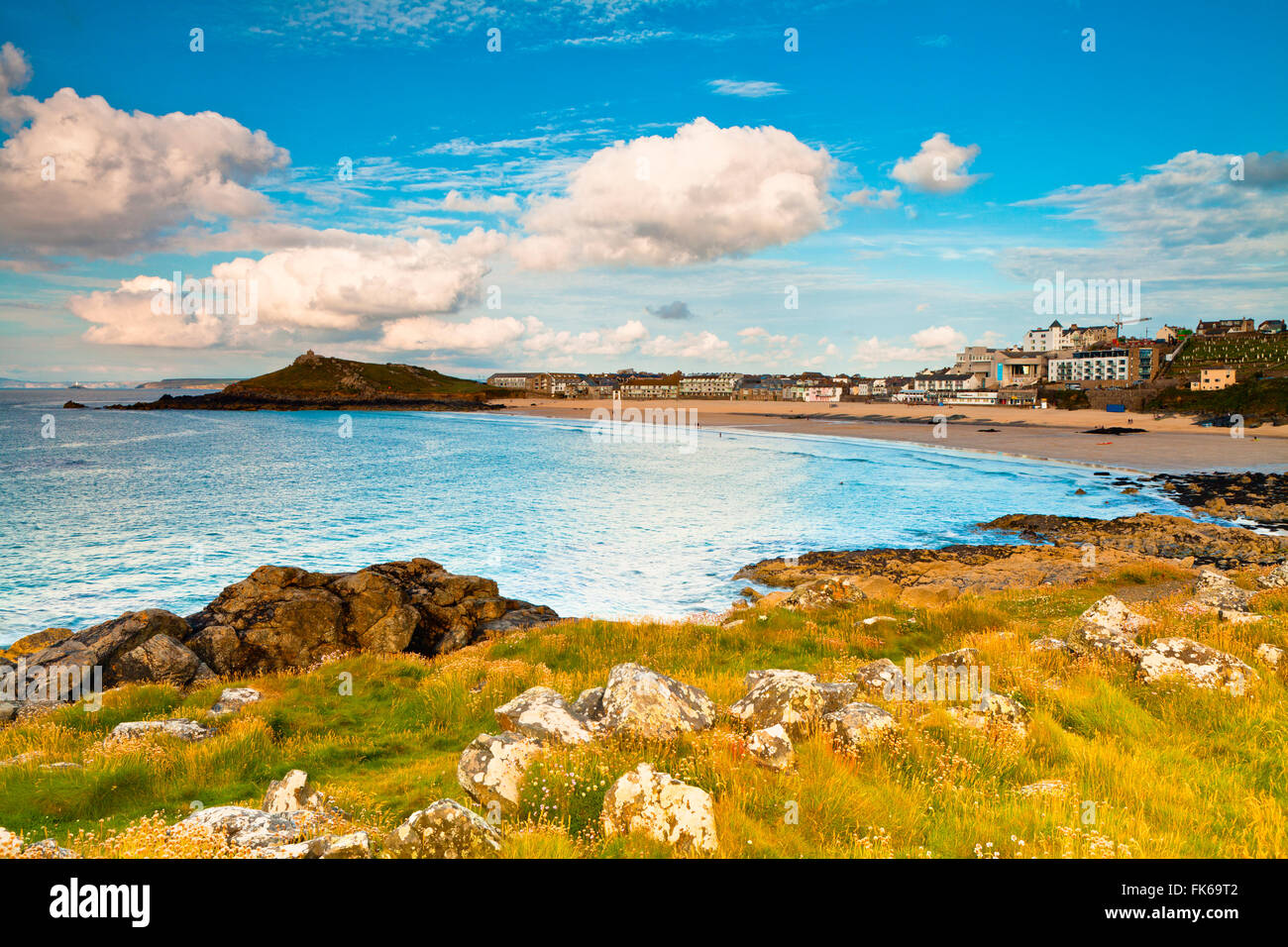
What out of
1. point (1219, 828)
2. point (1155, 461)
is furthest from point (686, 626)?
point (1155, 461)

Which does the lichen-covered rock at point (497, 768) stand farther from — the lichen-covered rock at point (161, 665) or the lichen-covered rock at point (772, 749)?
the lichen-covered rock at point (161, 665)

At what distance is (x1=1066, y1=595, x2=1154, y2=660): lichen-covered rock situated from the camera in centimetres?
1120

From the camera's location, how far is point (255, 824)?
6113 mm

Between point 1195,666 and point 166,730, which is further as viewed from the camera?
point 166,730

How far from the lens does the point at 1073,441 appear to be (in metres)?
86.4

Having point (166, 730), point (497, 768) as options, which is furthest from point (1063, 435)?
point (166, 730)

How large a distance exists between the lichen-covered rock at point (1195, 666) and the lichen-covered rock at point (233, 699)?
15.5 metres

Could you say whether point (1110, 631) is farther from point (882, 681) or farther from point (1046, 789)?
point (1046, 789)

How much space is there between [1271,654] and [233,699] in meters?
18.3

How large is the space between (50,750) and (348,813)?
6.32 meters

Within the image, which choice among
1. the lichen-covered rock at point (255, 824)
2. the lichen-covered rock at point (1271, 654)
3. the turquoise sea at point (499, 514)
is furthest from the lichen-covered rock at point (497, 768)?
the turquoise sea at point (499, 514)
